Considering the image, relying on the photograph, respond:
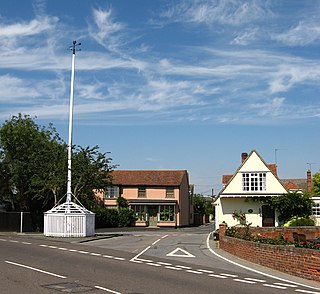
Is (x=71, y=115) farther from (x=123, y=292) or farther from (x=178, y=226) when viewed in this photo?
(x=178, y=226)

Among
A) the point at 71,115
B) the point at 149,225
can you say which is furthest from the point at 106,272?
the point at 149,225

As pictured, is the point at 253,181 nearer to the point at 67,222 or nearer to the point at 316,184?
the point at 67,222

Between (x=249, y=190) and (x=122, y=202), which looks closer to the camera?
(x=249, y=190)

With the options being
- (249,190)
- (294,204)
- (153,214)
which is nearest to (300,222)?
(294,204)

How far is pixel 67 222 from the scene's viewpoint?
33.5m

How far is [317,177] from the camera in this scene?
6294 centimetres

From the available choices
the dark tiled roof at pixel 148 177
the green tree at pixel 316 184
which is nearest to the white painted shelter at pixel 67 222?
the dark tiled roof at pixel 148 177

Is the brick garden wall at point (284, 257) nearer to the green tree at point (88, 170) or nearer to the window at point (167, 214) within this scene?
the green tree at point (88, 170)

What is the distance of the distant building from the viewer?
63.0 m

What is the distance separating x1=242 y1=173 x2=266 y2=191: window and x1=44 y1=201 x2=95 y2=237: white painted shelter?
14.7m

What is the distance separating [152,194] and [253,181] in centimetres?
2351

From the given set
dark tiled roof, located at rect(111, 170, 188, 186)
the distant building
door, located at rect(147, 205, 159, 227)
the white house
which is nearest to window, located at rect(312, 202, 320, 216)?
the white house

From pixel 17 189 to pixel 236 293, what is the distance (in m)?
35.2

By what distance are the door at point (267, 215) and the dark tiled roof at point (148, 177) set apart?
2265 cm
